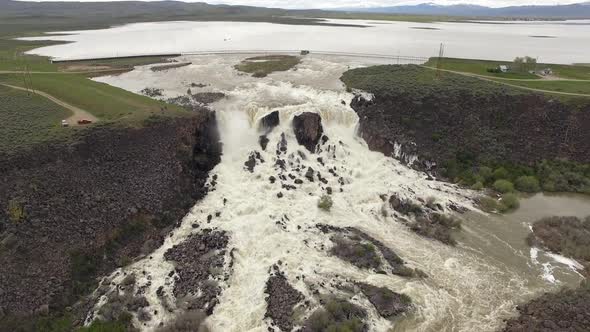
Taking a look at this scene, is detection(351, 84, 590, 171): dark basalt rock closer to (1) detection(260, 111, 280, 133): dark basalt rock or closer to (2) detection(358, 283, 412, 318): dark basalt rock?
(1) detection(260, 111, 280, 133): dark basalt rock

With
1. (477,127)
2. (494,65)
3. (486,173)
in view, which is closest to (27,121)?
(486,173)

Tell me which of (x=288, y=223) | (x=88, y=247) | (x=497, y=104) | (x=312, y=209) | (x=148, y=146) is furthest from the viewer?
(x=497, y=104)

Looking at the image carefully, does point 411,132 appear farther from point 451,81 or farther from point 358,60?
point 358,60

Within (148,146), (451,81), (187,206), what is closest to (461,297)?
(187,206)

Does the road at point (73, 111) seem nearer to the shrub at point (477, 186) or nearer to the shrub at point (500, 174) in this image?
the shrub at point (477, 186)

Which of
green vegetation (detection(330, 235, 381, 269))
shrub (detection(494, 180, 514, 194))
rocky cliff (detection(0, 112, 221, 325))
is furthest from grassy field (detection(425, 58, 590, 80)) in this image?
rocky cliff (detection(0, 112, 221, 325))

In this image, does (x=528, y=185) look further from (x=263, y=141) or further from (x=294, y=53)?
(x=294, y=53)
